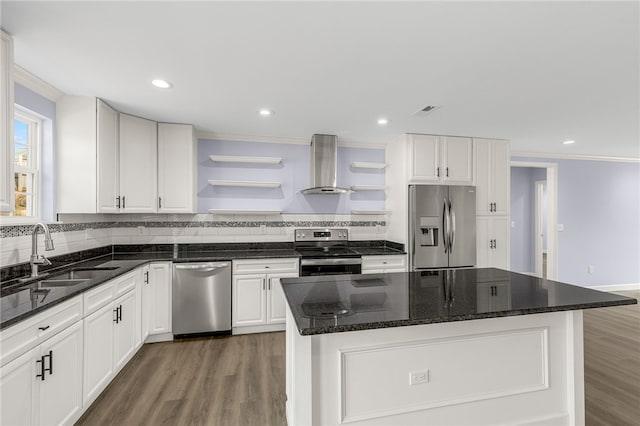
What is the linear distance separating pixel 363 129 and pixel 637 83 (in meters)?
2.39

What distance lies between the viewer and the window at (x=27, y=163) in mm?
2396

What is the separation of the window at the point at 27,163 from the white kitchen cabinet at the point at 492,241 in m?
4.86

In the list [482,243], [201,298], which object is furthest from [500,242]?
[201,298]

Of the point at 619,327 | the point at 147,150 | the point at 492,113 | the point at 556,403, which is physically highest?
the point at 492,113

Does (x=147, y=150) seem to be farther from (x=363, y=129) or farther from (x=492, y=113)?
(x=492, y=113)

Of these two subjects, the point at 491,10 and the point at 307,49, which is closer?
the point at 491,10

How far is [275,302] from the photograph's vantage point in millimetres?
3412

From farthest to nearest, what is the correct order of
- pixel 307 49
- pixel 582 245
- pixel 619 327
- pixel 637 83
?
pixel 582 245
pixel 619 327
pixel 637 83
pixel 307 49

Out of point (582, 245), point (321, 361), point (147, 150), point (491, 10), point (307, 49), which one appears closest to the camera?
point (321, 361)

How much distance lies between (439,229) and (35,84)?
4.25 metres

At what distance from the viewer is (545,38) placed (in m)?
1.74

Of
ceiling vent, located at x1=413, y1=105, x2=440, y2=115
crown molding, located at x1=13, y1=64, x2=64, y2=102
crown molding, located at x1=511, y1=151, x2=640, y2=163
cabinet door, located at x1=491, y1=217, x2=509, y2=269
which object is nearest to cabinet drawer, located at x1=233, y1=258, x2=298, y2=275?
ceiling vent, located at x1=413, y1=105, x2=440, y2=115

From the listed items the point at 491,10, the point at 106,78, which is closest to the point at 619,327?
the point at 491,10

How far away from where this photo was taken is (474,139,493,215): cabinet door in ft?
13.0
